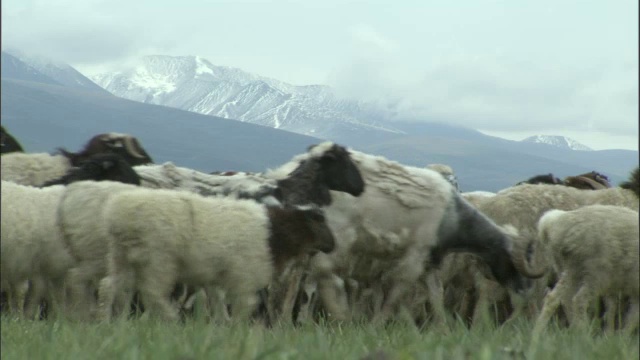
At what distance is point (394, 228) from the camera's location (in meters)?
11.8

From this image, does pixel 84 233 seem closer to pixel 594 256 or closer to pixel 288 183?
pixel 288 183

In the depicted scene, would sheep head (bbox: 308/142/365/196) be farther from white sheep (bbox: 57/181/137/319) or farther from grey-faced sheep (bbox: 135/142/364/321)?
white sheep (bbox: 57/181/137/319)

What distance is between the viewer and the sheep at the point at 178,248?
859 centimetres

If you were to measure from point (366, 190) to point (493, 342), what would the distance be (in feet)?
24.8

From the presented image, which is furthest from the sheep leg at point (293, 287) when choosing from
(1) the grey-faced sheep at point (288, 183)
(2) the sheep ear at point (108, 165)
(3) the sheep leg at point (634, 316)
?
(3) the sheep leg at point (634, 316)

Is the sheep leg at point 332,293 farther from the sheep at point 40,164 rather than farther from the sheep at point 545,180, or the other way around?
the sheep at point 545,180

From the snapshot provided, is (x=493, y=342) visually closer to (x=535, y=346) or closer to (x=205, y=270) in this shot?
(x=535, y=346)

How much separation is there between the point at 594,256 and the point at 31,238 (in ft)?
16.1

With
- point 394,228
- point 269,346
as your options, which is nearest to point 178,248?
point 394,228

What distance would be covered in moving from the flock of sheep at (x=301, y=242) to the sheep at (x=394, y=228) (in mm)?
17

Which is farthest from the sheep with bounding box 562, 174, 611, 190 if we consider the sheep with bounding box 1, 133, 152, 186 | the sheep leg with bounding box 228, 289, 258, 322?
the sheep leg with bounding box 228, 289, 258, 322

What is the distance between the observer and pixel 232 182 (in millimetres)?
11836

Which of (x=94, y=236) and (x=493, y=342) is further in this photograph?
(x=94, y=236)

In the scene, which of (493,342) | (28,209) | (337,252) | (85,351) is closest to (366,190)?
(337,252)
